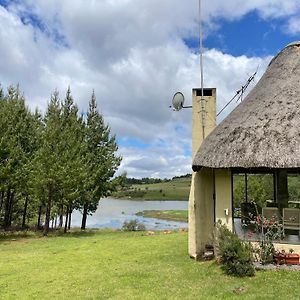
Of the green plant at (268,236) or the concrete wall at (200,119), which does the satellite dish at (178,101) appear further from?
the green plant at (268,236)

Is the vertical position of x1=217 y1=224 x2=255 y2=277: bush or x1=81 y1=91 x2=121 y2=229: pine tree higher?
x1=81 y1=91 x2=121 y2=229: pine tree

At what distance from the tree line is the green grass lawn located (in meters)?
7.25

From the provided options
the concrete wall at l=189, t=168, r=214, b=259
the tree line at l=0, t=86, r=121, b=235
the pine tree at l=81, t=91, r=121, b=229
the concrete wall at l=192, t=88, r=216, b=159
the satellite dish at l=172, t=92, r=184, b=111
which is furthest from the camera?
the pine tree at l=81, t=91, r=121, b=229

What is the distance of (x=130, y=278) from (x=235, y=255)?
273cm

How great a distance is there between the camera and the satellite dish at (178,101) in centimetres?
1285

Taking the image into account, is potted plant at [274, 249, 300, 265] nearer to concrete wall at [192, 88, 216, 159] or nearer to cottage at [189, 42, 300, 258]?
cottage at [189, 42, 300, 258]

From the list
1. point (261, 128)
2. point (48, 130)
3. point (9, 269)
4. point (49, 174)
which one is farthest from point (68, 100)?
point (261, 128)

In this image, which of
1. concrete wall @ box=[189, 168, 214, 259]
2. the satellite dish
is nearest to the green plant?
concrete wall @ box=[189, 168, 214, 259]

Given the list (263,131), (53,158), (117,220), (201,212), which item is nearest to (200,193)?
(201,212)

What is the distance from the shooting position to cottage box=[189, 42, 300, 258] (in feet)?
31.1

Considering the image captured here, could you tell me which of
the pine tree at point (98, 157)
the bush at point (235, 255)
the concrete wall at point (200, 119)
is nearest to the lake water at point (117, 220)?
the pine tree at point (98, 157)

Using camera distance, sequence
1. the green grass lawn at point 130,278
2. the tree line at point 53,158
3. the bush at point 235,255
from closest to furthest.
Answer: the green grass lawn at point 130,278, the bush at point 235,255, the tree line at point 53,158

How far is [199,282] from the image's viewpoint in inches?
337

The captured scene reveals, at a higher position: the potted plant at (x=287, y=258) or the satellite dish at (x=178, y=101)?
the satellite dish at (x=178, y=101)
